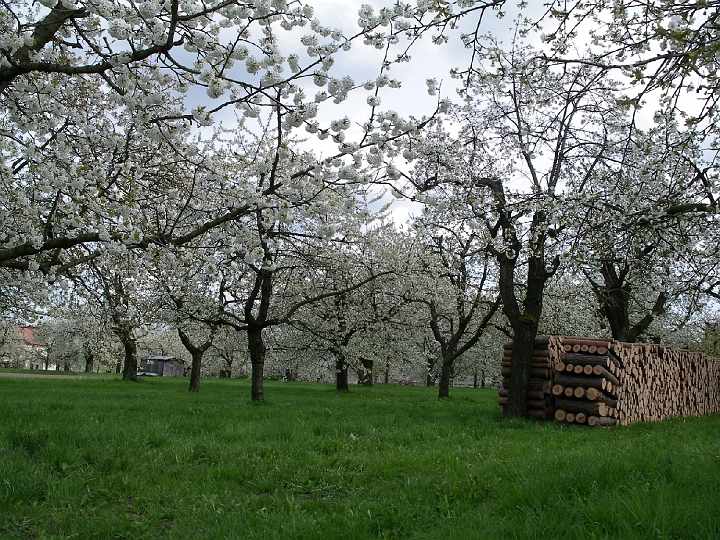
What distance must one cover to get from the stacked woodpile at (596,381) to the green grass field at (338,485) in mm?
2813

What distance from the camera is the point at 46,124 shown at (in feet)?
21.1

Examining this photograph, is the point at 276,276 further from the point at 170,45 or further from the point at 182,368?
the point at 182,368

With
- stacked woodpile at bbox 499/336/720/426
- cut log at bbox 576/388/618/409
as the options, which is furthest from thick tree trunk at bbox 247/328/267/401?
cut log at bbox 576/388/618/409

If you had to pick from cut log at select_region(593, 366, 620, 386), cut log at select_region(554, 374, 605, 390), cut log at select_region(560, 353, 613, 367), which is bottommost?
cut log at select_region(554, 374, 605, 390)

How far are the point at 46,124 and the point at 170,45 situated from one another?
2378 millimetres

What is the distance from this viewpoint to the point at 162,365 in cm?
6188

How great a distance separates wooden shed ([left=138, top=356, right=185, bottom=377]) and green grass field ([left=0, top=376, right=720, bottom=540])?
57646mm

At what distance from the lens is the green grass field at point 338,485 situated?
3785 millimetres

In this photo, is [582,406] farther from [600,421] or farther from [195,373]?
[195,373]

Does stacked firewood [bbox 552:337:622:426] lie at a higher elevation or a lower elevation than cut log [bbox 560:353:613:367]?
lower

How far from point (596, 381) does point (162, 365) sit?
59179 millimetres

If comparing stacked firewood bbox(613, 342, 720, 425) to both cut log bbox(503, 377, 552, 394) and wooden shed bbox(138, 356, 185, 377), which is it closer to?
cut log bbox(503, 377, 552, 394)

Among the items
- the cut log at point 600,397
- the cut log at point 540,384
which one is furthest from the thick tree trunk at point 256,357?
the cut log at point 600,397

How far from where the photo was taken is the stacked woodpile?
1081 cm
